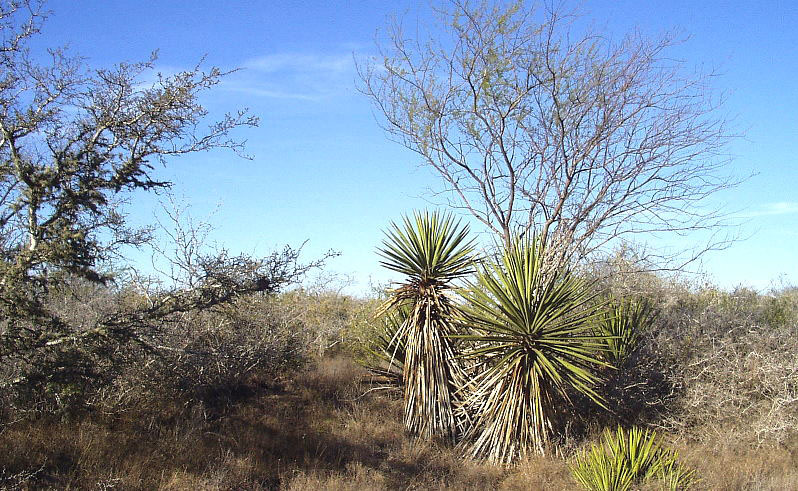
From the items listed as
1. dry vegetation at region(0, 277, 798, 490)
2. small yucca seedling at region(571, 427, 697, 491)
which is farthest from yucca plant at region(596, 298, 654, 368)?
small yucca seedling at region(571, 427, 697, 491)

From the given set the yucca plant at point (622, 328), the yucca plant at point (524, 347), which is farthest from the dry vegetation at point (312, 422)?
the yucca plant at point (524, 347)

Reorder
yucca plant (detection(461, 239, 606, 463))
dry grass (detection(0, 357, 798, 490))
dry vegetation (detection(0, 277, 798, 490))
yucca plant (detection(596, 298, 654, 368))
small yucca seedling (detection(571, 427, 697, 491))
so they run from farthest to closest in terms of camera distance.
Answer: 1. yucca plant (detection(596, 298, 654, 368))
2. yucca plant (detection(461, 239, 606, 463))
3. dry vegetation (detection(0, 277, 798, 490))
4. dry grass (detection(0, 357, 798, 490))
5. small yucca seedling (detection(571, 427, 697, 491))

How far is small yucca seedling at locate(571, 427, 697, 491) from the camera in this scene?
7.27 m

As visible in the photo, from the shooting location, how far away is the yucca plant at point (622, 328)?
10.6 meters

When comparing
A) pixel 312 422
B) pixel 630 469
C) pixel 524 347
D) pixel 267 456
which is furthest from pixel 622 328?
pixel 267 456

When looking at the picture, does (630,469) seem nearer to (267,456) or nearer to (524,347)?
(524,347)

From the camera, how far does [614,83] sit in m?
11.8

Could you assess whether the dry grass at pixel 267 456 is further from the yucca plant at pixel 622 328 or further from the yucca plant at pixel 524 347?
the yucca plant at pixel 622 328

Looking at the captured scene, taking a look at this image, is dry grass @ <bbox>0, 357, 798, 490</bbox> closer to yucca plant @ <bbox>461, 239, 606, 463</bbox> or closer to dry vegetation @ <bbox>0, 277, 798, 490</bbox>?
dry vegetation @ <bbox>0, 277, 798, 490</bbox>

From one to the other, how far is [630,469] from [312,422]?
18.6 ft

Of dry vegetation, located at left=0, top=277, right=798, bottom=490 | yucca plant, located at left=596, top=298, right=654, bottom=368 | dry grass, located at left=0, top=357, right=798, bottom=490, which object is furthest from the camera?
yucca plant, located at left=596, top=298, right=654, bottom=368

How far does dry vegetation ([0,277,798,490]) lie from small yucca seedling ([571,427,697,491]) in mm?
490

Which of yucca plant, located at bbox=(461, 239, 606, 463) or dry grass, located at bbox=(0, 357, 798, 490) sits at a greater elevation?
yucca plant, located at bbox=(461, 239, 606, 463)

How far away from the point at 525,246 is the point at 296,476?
16.5ft
